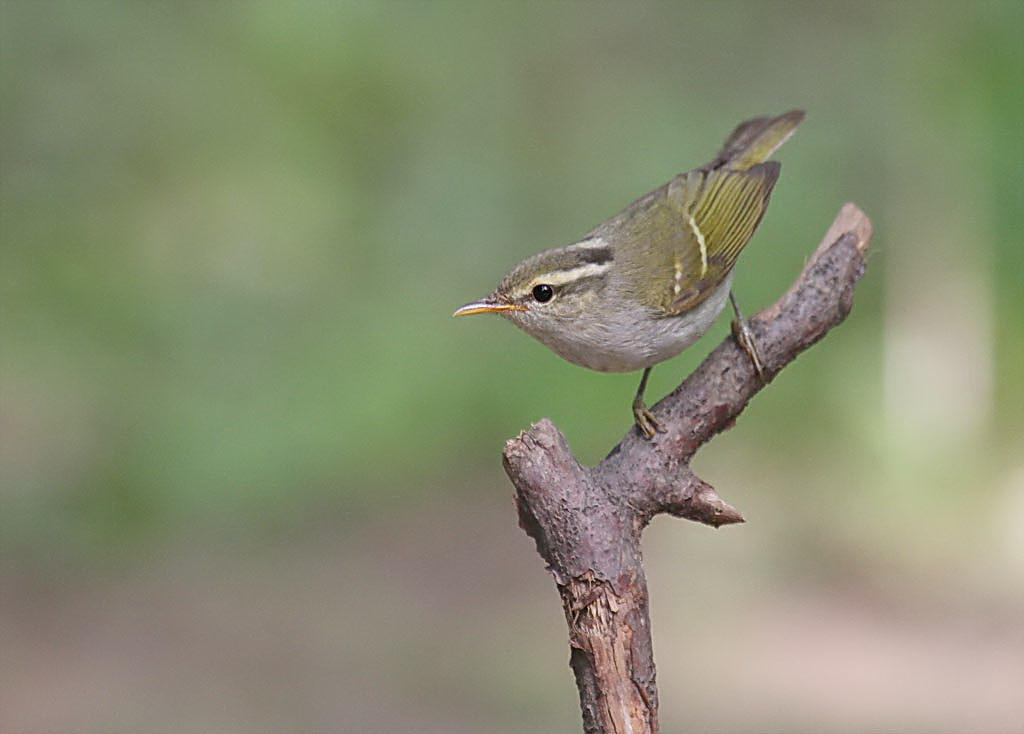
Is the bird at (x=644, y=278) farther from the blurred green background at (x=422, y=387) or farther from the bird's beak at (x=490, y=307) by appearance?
the blurred green background at (x=422, y=387)

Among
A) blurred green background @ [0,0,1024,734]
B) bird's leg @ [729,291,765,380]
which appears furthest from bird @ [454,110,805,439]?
blurred green background @ [0,0,1024,734]

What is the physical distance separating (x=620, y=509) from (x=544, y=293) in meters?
1.03

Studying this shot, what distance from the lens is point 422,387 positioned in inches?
324

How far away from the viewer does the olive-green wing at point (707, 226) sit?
3508 mm

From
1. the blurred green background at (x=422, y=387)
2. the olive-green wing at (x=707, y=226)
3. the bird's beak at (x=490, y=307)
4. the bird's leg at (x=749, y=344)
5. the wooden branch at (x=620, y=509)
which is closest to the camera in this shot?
the wooden branch at (x=620, y=509)

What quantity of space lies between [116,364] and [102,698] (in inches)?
106

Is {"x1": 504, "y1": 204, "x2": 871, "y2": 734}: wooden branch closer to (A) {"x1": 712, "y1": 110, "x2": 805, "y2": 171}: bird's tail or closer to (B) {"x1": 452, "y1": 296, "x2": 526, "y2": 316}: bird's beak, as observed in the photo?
(B) {"x1": 452, "y1": 296, "x2": 526, "y2": 316}: bird's beak

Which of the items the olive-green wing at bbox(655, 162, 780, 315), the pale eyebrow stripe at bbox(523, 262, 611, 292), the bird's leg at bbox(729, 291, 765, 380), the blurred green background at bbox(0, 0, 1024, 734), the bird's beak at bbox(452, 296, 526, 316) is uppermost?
the blurred green background at bbox(0, 0, 1024, 734)

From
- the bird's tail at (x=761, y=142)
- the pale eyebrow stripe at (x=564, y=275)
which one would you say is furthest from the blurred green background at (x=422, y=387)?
the pale eyebrow stripe at (x=564, y=275)

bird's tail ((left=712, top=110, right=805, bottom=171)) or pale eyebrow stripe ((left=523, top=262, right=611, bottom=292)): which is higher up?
bird's tail ((left=712, top=110, right=805, bottom=171))

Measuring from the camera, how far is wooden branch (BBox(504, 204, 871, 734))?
Answer: 2.21 m

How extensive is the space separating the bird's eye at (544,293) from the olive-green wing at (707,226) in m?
0.32

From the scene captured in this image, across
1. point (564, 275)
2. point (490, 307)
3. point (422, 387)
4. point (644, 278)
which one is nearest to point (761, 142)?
point (644, 278)

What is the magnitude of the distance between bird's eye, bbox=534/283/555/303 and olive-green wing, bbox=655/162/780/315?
323 millimetres
